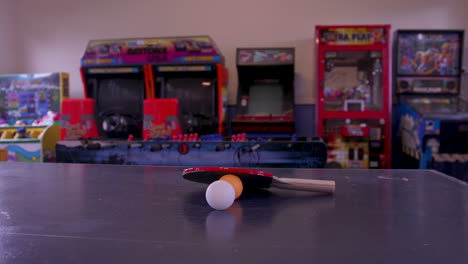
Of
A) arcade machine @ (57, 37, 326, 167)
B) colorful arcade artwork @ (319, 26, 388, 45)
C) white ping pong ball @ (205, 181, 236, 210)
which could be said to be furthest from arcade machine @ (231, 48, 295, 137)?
white ping pong ball @ (205, 181, 236, 210)

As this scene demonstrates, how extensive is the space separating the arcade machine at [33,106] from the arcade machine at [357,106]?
126 inches

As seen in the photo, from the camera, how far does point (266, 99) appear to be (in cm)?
447

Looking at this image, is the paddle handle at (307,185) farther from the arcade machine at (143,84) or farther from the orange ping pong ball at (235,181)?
the arcade machine at (143,84)

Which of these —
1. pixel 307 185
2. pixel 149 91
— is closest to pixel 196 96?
pixel 149 91

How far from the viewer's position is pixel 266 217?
2.08 ft

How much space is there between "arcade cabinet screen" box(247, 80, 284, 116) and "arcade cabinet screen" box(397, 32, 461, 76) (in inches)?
59.0

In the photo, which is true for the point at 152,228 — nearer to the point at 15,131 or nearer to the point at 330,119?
the point at 330,119

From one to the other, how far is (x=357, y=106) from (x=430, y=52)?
107 cm

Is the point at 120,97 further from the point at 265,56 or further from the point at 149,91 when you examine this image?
the point at 265,56

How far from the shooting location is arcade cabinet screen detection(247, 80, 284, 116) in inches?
174

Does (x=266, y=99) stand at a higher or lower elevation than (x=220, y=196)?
higher

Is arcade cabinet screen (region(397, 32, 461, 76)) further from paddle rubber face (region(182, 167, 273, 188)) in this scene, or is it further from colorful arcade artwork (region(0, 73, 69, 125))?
colorful arcade artwork (region(0, 73, 69, 125))

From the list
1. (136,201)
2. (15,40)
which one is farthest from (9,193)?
(15,40)

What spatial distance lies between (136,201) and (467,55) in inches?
199
